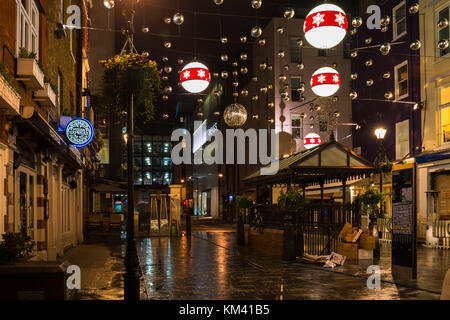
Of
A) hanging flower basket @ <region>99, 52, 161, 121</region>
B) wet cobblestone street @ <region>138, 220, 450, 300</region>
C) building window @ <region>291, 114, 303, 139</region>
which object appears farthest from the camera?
building window @ <region>291, 114, 303, 139</region>

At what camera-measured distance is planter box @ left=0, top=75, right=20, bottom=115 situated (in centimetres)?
779

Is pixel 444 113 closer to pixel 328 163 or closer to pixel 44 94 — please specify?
pixel 328 163

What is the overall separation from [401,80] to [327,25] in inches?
565

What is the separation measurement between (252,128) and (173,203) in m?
17.9

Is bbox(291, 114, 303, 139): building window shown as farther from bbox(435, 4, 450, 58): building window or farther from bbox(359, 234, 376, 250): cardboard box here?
bbox(359, 234, 376, 250): cardboard box

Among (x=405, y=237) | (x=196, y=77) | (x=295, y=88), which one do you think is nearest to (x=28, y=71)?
(x=196, y=77)

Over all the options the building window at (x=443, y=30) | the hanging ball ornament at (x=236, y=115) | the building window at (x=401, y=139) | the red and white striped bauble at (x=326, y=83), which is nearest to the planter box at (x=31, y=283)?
the red and white striped bauble at (x=326, y=83)

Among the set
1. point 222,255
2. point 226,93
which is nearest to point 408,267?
point 222,255

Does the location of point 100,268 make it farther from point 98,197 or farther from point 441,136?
point 98,197

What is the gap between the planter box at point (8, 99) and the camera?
25.6 feet

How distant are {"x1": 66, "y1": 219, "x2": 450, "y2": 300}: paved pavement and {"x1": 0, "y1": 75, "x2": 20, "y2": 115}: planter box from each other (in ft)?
12.0

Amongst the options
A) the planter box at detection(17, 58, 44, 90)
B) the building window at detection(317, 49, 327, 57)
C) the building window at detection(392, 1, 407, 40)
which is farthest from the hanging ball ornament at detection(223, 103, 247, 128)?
the building window at detection(317, 49, 327, 57)

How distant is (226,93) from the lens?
54.4m

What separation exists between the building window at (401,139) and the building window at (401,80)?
142 cm
